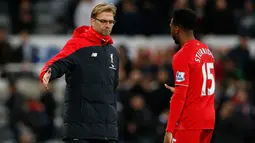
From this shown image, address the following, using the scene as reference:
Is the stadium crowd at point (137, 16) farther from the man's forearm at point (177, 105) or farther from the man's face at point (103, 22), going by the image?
the man's forearm at point (177, 105)

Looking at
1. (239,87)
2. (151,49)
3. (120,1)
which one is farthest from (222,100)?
(120,1)

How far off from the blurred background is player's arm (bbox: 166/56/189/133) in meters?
7.00

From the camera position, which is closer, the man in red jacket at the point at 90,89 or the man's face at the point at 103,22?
the man in red jacket at the point at 90,89

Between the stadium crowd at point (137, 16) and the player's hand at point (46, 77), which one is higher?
the player's hand at point (46, 77)

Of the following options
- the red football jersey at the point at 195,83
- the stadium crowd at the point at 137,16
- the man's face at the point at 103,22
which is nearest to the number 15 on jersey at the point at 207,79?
the red football jersey at the point at 195,83

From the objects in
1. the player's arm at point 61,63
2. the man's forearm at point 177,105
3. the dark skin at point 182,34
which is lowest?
the man's forearm at point 177,105

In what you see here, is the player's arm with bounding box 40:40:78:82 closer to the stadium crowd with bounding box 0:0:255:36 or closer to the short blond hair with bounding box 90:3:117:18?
the short blond hair with bounding box 90:3:117:18

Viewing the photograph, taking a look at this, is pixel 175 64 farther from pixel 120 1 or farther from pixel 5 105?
pixel 120 1

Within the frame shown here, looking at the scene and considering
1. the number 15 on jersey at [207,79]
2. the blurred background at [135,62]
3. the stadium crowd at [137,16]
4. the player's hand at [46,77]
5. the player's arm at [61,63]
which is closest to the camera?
the player's hand at [46,77]

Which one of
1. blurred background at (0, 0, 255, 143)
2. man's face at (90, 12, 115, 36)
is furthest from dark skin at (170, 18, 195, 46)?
blurred background at (0, 0, 255, 143)

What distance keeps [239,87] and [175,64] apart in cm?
771

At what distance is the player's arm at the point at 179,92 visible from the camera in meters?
8.45

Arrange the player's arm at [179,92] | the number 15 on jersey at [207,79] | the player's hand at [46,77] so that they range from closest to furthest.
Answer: the player's hand at [46,77] < the player's arm at [179,92] < the number 15 on jersey at [207,79]

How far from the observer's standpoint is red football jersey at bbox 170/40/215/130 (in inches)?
335
